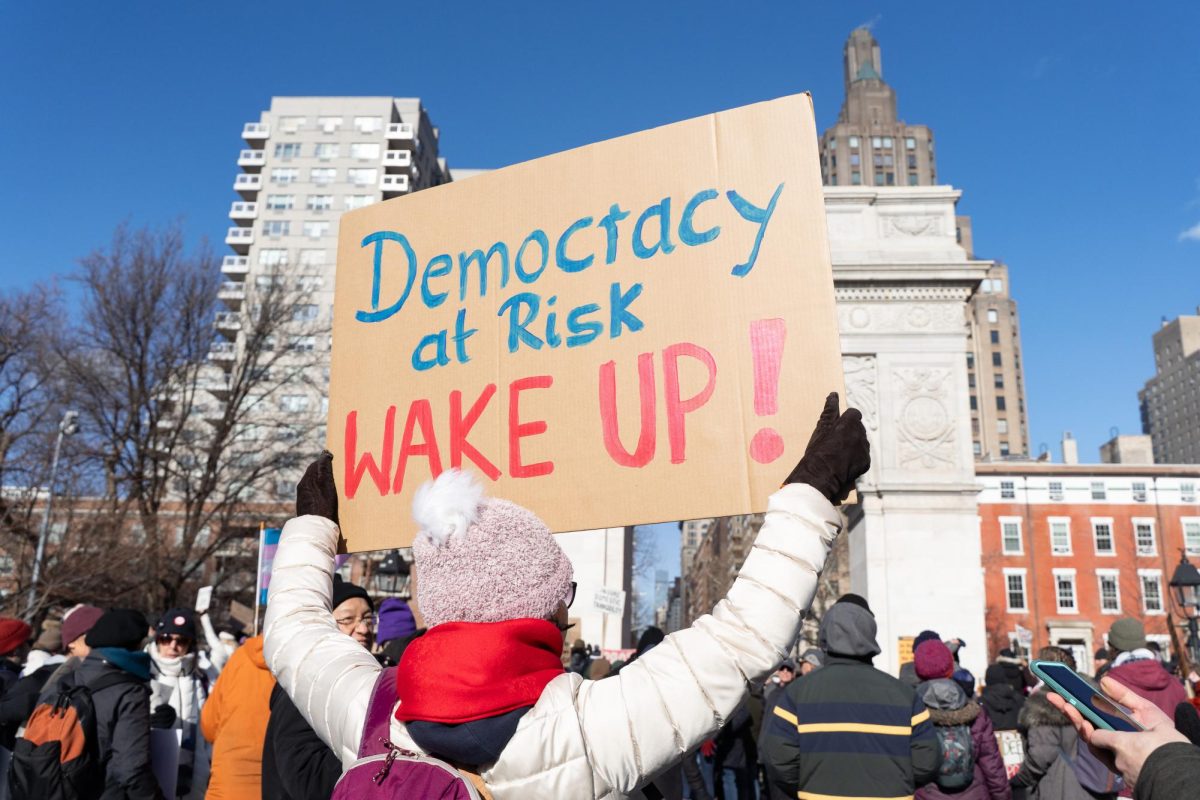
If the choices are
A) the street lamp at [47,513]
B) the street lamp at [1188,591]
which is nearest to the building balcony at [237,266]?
the street lamp at [47,513]

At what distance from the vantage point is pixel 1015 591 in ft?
162

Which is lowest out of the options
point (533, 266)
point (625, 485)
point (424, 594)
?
point (424, 594)

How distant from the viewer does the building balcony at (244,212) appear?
2803 inches

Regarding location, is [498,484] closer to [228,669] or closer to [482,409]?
[482,409]

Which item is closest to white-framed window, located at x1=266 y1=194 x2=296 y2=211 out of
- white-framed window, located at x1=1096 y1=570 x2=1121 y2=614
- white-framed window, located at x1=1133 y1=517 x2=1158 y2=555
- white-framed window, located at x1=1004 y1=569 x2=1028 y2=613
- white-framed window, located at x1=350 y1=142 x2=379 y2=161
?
white-framed window, located at x1=350 y1=142 x2=379 y2=161

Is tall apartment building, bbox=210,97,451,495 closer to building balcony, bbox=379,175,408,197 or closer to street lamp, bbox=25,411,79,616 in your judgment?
building balcony, bbox=379,175,408,197

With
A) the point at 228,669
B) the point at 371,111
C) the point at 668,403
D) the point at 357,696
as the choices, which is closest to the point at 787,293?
the point at 668,403

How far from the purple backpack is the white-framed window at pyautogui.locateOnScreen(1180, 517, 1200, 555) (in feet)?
190

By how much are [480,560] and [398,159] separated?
73.1m

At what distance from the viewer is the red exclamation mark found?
2320mm

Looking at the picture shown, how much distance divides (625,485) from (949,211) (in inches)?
971

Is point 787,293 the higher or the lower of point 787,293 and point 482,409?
the higher

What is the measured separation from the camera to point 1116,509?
50031 mm

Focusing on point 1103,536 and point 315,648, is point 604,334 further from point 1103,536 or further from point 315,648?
point 1103,536
